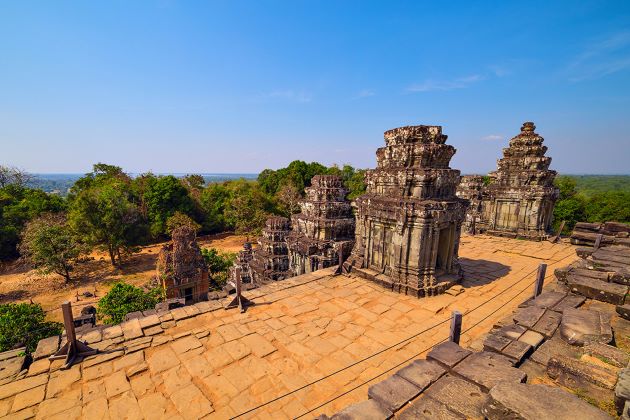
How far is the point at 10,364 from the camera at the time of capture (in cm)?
496

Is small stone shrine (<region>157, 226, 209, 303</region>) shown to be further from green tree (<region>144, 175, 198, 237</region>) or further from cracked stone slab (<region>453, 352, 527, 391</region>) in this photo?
green tree (<region>144, 175, 198, 237</region>)

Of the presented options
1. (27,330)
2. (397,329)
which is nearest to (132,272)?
(27,330)

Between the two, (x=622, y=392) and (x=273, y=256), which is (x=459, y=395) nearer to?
(x=622, y=392)

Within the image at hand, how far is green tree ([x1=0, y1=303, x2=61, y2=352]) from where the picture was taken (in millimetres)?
8938

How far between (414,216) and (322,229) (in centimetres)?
582

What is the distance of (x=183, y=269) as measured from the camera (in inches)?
488

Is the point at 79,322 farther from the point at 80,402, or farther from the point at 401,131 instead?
the point at 401,131

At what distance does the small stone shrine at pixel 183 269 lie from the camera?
39.8ft

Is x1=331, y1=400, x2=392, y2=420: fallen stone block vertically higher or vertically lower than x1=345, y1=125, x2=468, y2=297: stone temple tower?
lower

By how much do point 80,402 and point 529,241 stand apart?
18295 mm

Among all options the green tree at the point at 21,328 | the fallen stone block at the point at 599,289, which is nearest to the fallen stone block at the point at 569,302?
the fallen stone block at the point at 599,289

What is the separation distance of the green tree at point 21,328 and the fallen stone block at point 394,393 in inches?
441

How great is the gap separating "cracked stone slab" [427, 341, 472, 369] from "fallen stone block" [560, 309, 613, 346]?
182 cm

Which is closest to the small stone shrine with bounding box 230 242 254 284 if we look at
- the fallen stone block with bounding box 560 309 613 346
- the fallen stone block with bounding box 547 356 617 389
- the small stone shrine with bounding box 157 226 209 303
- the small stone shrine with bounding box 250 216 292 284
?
the small stone shrine with bounding box 250 216 292 284
